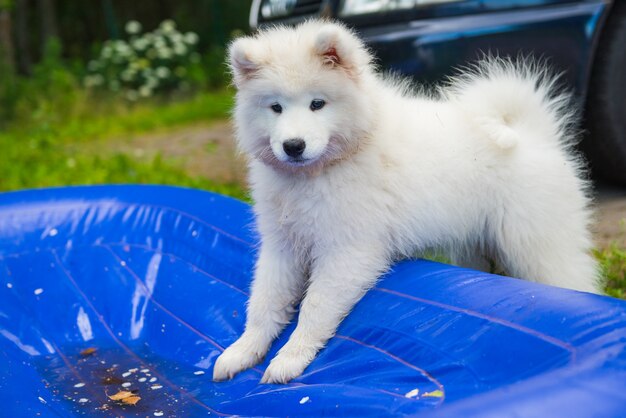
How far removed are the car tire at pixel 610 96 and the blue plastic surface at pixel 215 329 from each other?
1.84 metres

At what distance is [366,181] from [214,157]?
4.80 meters

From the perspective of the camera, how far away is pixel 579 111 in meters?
4.29

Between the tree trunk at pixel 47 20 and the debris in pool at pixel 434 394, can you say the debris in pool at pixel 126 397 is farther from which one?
the tree trunk at pixel 47 20

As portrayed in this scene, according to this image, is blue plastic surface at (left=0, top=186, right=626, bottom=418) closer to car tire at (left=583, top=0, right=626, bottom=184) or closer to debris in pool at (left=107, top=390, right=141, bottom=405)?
debris in pool at (left=107, top=390, right=141, bottom=405)

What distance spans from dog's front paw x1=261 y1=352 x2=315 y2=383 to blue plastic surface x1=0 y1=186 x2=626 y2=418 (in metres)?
0.03

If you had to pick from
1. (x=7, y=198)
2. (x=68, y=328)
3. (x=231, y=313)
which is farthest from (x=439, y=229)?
(x=7, y=198)

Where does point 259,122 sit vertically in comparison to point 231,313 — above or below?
above

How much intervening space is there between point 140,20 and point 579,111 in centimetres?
1339

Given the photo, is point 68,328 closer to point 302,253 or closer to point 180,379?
point 180,379

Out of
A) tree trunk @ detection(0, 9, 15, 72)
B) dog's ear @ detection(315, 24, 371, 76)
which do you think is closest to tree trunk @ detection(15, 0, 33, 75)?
tree trunk @ detection(0, 9, 15, 72)

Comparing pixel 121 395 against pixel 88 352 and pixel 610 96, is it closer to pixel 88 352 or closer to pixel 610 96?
pixel 88 352

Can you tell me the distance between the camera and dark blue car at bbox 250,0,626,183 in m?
4.27

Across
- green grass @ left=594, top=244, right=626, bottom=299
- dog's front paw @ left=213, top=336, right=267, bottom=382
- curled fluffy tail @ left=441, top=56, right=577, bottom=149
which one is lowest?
dog's front paw @ left=213, top=336, right=267, bottom=382

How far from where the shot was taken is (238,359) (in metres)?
3.15
